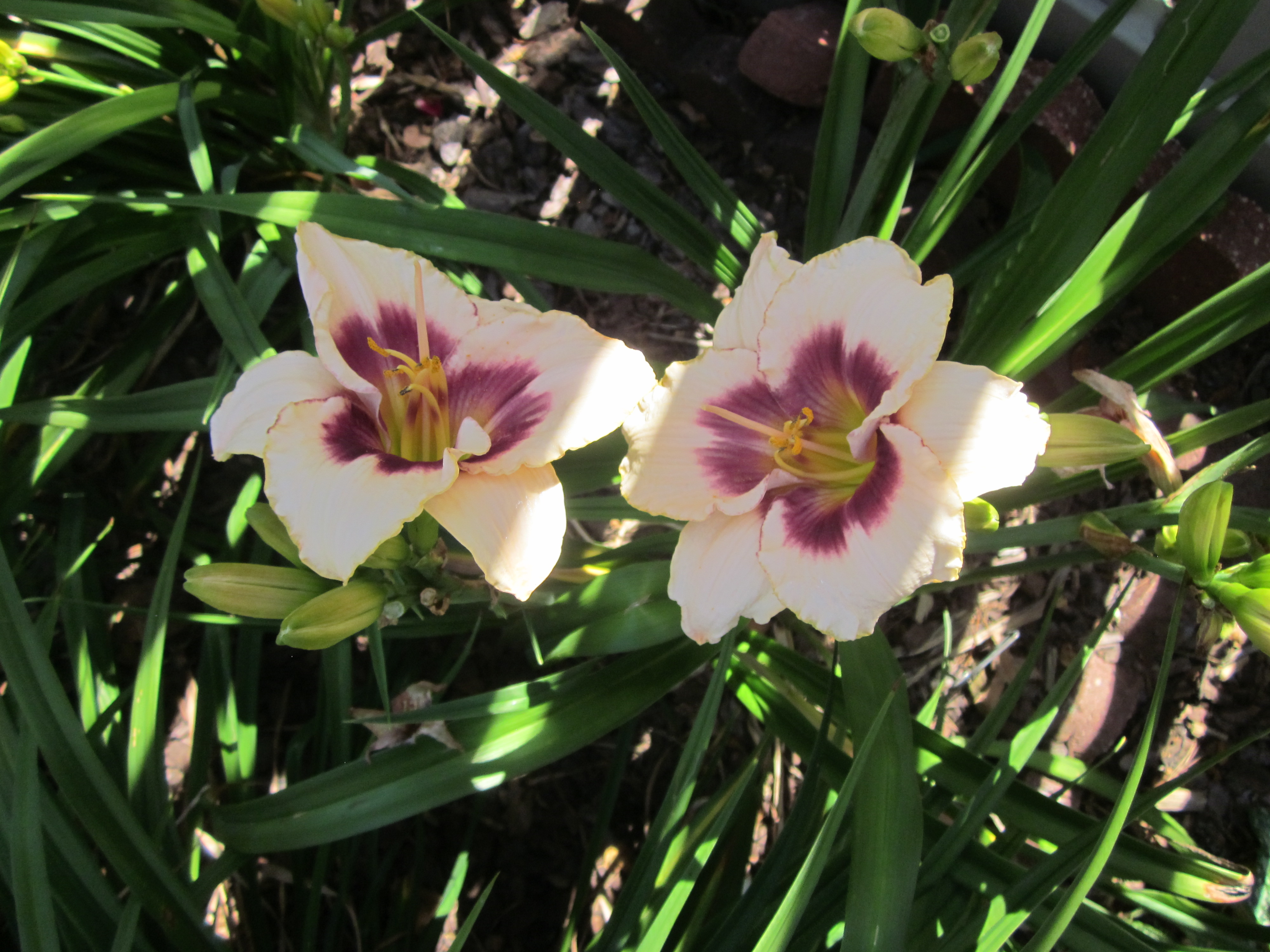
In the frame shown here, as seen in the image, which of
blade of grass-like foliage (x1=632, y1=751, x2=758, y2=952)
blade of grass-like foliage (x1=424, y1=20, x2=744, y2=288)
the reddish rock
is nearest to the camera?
blade of grass-like foliage (x1=632, y1=751, x2=758, y2=952)

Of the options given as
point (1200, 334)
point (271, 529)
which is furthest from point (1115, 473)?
point (271, 529)

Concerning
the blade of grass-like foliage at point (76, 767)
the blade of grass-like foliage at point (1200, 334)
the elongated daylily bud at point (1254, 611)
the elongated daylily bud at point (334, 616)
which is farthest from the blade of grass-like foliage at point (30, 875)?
the blade of grass-like foliage at point (1200, 334)

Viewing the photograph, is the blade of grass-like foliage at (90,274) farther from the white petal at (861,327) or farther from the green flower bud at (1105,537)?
the green flower bud at (1105,537)

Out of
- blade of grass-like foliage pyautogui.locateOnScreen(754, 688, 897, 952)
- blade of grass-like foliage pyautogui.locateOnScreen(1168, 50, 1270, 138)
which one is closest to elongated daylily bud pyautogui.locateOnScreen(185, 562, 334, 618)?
blade of grass-like foliage pyautogui.locateOnScreen(754, 688, 897, 952)

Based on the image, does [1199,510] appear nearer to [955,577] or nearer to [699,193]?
[955,577]

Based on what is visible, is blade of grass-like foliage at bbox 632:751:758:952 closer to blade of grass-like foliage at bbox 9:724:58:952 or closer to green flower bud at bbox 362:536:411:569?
green flower bud at bbox 362:536:411:569

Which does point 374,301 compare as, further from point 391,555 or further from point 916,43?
point 916,43
